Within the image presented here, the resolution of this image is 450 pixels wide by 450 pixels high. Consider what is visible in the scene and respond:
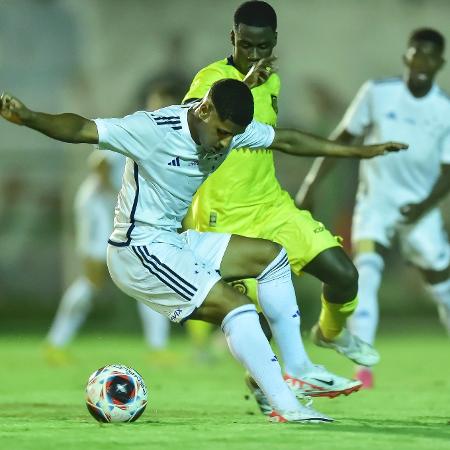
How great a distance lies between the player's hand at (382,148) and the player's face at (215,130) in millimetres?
1011

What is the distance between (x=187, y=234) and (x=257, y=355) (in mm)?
920

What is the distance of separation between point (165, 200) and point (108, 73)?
1077cm

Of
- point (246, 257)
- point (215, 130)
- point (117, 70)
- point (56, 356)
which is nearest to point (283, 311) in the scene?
Result: point (246, 257)

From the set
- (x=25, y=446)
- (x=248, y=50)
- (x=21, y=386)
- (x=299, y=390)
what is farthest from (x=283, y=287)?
(x=21, y=386)

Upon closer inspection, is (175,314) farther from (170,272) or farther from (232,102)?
(232,102)

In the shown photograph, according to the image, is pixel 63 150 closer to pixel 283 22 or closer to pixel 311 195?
pixel 283 22

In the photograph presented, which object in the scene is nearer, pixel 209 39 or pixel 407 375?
pixel 407 375

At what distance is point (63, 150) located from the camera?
18.2 m

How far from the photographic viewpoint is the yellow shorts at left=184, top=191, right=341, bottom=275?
821cm

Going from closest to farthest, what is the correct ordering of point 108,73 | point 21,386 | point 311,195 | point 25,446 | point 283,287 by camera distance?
point 25,446
point 283,287
point 311,195
point 21,386
point 108,73

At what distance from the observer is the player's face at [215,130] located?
695cm

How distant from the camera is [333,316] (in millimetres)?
8633

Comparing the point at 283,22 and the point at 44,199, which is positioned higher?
the point at 283,22

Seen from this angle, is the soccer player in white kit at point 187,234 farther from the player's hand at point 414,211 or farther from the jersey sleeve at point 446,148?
the jersey sleeve at point 446,148
